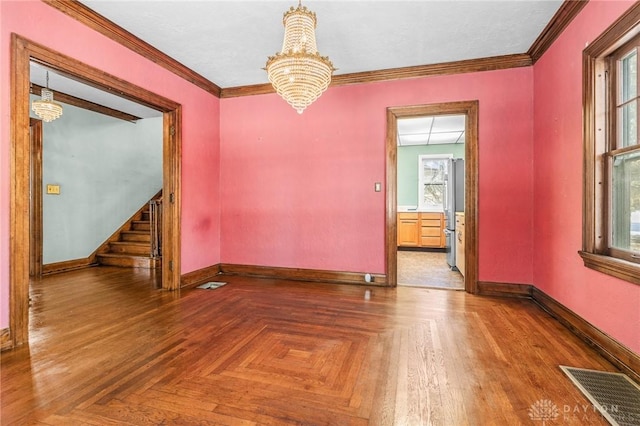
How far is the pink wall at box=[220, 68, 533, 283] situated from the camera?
3551 mm

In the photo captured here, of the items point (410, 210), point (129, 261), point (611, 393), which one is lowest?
point (611, 393)

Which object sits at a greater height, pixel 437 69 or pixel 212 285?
pixel 437 69

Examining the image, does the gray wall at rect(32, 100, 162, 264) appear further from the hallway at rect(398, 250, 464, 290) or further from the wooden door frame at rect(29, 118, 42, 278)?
the hallway at rect(398, 250, 464, 290)

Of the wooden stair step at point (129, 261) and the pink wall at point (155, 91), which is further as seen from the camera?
the wooden stair step at point (129, 261)

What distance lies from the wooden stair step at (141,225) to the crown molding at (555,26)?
6.52 m

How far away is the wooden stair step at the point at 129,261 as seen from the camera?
511cm

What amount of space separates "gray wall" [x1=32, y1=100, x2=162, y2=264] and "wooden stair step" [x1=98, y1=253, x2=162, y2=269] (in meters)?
0.33

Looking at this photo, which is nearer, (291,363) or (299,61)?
(291,363)

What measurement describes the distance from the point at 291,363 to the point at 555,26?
12.0ft

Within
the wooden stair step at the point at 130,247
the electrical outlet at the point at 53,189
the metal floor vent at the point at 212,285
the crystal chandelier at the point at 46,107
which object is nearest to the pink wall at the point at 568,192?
the metal floor vent at the point at 212,285

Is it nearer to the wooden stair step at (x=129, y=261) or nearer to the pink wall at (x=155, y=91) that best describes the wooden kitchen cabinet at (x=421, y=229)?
the pink wall at (x=155, y=91)

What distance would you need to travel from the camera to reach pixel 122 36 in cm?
303

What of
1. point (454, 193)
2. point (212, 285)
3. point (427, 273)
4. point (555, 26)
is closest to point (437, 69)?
point (555, 26)

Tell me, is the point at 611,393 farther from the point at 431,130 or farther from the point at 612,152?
the point at 431,130
